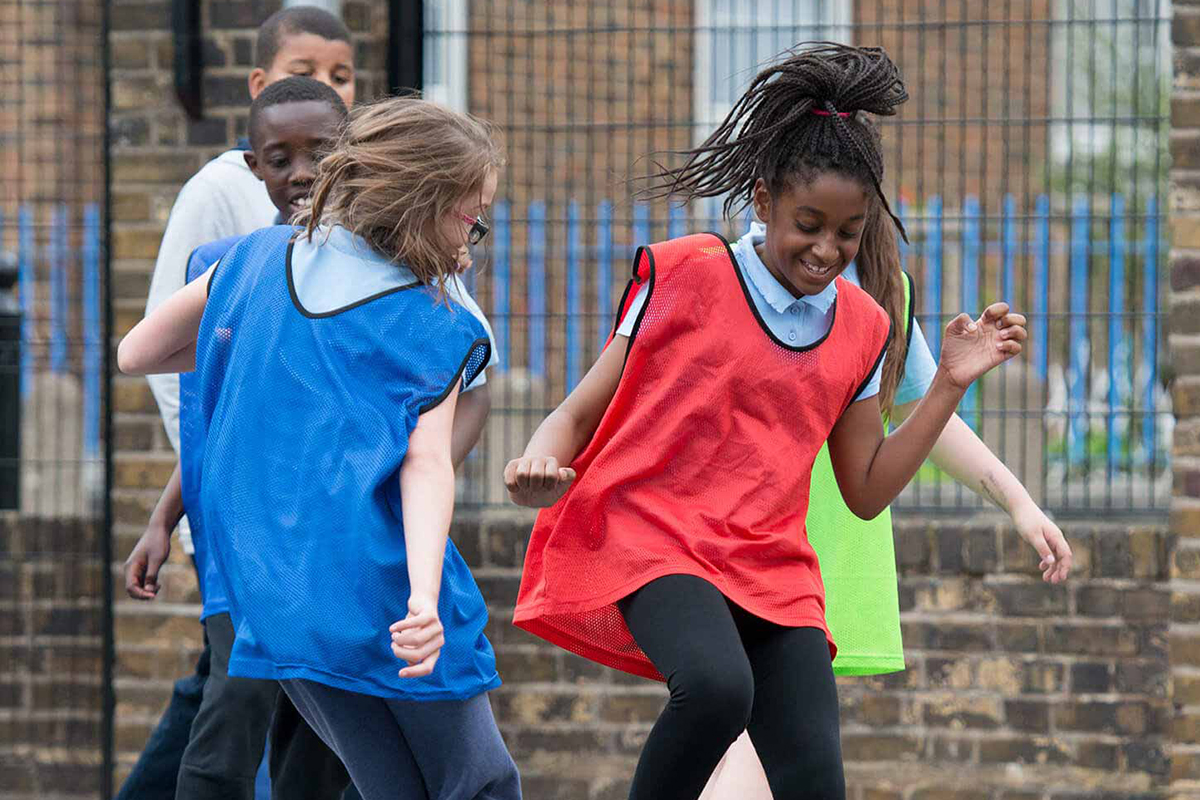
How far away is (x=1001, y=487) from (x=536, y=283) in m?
2.63

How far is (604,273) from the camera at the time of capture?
222 inches

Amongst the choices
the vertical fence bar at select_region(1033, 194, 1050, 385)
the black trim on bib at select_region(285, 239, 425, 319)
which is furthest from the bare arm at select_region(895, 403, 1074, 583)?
the vertical fence bar at select_region(1033, 194, 1050, 385)

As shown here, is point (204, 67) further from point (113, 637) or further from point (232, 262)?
point (232, 262)

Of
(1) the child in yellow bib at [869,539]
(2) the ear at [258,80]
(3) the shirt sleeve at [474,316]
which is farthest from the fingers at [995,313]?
(2) the ear at [258,80]

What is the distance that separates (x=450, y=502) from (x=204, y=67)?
2.93 meters

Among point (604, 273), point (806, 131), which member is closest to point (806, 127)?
point (806, 131)

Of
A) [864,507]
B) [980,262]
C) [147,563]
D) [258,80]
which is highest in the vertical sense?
[258,80]

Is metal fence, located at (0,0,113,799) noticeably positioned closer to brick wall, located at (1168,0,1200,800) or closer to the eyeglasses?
the eyeglasses

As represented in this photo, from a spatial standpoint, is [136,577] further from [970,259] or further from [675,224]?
[970,259]

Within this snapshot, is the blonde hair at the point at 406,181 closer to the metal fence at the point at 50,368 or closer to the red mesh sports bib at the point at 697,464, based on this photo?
the red mesh sports bib at the point at 697,464

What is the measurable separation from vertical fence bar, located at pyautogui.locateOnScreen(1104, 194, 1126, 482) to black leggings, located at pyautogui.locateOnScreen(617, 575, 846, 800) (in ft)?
9.09

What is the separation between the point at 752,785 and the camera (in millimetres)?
3240

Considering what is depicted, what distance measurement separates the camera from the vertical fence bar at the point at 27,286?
5.66 meters

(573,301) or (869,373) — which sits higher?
(573,301)
